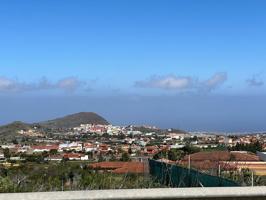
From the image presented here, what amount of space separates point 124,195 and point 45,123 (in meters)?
76.1

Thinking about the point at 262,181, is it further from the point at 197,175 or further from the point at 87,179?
the point at 87,179

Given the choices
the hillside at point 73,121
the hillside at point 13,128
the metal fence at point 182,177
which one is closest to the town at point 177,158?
the metal fence at point 182,177

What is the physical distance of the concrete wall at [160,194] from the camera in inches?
199

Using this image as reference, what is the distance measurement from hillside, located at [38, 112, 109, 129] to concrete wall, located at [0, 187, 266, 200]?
71762 mm

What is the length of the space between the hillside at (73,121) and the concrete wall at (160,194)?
71.8 meters

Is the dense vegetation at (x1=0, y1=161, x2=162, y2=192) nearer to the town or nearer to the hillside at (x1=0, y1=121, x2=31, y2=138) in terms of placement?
the town

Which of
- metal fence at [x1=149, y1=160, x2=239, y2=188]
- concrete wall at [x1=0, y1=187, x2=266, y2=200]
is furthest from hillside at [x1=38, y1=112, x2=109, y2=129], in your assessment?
concrete wall at [x1=0, y1=187, x2=266, y2=200]

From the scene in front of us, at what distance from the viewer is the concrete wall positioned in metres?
5.05

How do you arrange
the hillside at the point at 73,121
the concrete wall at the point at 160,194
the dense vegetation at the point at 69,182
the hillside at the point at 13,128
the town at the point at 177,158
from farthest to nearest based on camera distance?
the hillside at the point at 73,121, the hillside at the point at 13,128, the town at the point at 177,158, the dense vegetation at the point at 69,182, the concrete wall at the point at 160,194

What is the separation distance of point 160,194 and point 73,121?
7462cm

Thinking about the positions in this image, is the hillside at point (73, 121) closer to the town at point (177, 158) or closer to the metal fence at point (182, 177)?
the town at point (177, 158)

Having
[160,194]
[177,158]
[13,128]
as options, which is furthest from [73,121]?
[160,194]

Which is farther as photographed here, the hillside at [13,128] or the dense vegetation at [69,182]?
the hillside at [13,128]

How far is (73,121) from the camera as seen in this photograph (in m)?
79.2
